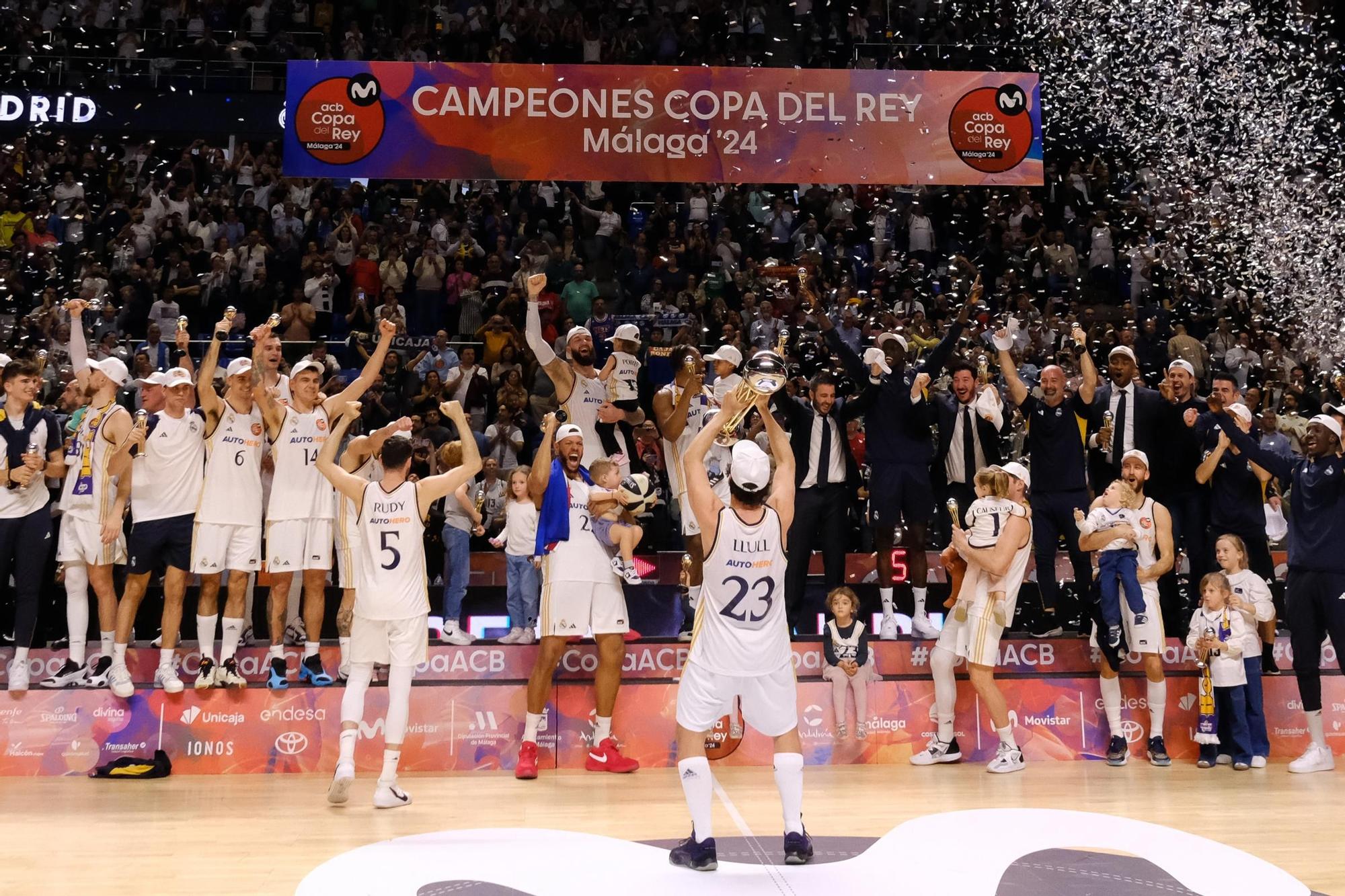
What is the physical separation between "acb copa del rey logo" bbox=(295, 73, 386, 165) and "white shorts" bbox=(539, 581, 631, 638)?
7467 mm

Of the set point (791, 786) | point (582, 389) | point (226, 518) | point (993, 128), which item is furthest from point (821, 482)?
point (993, 128)

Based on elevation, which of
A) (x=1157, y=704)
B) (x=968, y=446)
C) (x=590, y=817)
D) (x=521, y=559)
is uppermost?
(x=968, y=446)

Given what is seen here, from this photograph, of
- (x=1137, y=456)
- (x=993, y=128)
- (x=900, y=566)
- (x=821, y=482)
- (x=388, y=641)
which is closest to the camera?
(x=388, y=641)

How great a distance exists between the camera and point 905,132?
14016 mm

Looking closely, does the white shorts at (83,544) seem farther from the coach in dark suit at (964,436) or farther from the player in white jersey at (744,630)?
the coach in dark suit at (964,436)

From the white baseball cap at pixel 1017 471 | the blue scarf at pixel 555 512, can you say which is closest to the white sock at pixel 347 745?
the blue scarf at pixel 555 512

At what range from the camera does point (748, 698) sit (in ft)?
19.7

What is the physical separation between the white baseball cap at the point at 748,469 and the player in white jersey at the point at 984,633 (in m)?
2.98

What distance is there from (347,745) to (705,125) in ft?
30.0

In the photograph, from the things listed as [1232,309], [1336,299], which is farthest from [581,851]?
[1336,299]

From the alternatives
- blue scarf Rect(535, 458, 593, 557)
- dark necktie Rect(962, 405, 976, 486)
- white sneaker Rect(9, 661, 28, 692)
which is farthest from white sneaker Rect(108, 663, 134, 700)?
dark necktie Rect(962, 405, 976, 486)

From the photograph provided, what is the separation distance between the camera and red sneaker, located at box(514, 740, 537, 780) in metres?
8.28

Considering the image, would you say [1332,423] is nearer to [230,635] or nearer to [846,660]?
[846,660]

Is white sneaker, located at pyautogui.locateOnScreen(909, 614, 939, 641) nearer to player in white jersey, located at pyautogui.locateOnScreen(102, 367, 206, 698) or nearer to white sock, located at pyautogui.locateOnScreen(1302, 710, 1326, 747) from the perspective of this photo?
white sock, located at pyautogui.locateOnScreen(1302, 710, 1326, 747)
